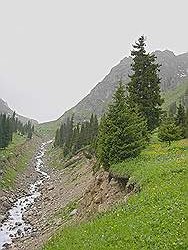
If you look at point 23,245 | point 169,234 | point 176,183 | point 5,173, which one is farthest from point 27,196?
point 169,234

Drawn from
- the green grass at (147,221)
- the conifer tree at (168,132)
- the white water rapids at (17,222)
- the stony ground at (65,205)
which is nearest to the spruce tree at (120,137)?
the stony ground at (65,205)

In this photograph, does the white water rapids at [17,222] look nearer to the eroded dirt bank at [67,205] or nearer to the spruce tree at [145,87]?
the eroded dirt bank at [67,205]

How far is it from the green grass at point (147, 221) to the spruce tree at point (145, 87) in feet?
70.8

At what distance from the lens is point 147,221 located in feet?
68.6

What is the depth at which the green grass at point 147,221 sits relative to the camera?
18938 millimetres

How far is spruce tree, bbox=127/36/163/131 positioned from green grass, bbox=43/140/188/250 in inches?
849

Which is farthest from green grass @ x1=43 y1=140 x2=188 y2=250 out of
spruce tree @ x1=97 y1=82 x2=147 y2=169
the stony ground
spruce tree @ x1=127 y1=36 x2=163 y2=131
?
spruce tree @ x1=127 y1=36 x2=163 y2=131

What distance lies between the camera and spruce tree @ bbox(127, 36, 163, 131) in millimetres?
52172

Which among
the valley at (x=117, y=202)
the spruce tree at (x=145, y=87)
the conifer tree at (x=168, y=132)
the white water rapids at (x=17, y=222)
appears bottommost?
the white water rapids at (x=17, y=222)

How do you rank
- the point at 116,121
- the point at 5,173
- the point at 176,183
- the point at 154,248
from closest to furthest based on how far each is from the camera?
the point at 154,248 < the point at 176,183 < the point at 116,121 < the point at 5,173

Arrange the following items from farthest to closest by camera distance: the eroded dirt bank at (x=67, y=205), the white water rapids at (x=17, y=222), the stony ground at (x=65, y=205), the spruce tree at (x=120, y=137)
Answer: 1. the white water rapids at (x=17, y=222)
2. the spruce tree at (x=120, y=137)
3. the stony ground at (x=65, y=205)
4. the eroded dirt bank at (x=67, y=205)

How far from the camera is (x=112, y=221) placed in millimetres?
22578

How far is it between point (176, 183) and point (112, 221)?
5807mm

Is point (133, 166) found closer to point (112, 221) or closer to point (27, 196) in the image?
point (112, 221)
